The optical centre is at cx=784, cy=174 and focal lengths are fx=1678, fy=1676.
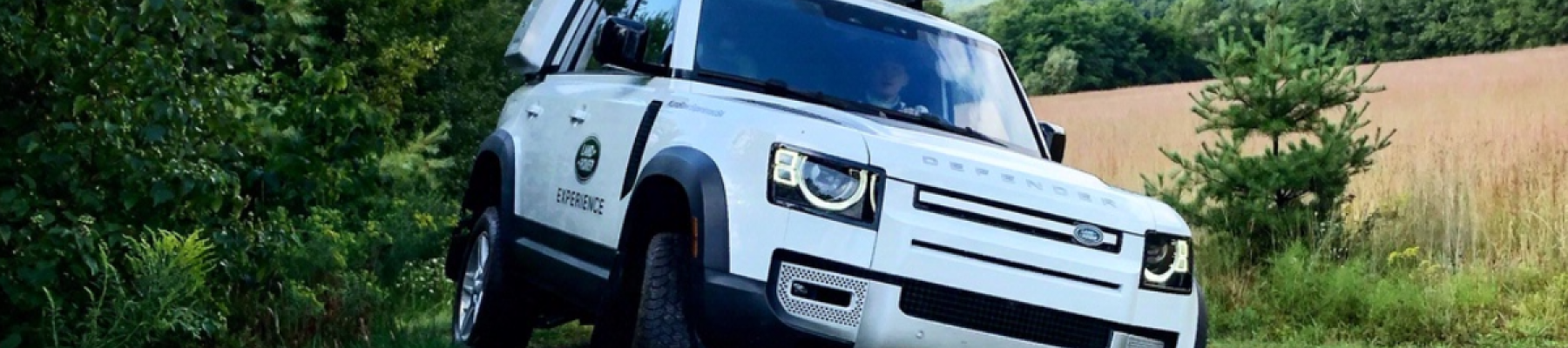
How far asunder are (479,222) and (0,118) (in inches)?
80.1

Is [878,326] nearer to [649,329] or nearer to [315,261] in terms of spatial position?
[649,329]

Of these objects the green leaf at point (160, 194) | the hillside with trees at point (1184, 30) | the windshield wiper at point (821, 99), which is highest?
the windshield wiper at point (821, 99)

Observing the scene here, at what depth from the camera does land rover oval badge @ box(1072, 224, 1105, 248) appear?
16.3ft

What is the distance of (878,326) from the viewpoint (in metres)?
4.79

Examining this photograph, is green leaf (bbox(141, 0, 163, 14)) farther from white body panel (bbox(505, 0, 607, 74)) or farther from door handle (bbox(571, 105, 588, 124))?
white body panel (bbox(505, 0, 607, 74))

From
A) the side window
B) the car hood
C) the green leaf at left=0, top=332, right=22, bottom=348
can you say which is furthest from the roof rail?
the green leaf at left=0, top=332, right=22, bottom=348

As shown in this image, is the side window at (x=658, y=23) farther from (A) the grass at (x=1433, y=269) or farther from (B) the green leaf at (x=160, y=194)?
(B) the green leaf at (x=160, y=194)

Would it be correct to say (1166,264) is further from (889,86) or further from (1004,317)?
(889,86)

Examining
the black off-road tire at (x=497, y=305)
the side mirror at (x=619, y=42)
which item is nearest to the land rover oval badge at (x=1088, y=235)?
the side mirror at (x=619, y=42)

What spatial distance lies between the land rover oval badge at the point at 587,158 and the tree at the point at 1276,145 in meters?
6.43

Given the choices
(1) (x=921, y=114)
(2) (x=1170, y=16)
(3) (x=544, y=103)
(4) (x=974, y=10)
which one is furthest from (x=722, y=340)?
(4) (x=974, y=10)

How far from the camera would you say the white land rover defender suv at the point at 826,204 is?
15.8 ft

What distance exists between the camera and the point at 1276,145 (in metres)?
12.2

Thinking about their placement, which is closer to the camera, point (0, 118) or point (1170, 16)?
point (0, 118)
